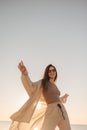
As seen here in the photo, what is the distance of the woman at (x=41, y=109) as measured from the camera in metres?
4.18

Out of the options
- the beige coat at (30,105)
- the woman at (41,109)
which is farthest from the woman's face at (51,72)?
the beige coat at (30,105)

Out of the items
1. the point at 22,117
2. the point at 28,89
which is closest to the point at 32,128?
the point at 22,117

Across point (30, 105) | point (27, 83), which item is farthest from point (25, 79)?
point (30, 105)

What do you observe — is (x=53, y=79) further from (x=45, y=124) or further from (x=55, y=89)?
(x=45, y=124)

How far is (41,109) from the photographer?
4.34m

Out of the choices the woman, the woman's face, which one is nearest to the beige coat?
the woman

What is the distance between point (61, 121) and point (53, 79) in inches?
19.8

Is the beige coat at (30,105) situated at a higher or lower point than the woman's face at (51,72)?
lower

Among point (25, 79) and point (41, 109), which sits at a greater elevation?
point (25, 79)

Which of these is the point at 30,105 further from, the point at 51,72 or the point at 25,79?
the point at 51,72

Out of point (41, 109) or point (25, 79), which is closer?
point (25, 79)

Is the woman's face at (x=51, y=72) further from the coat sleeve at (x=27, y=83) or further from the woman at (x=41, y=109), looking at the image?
the coat sleeve at (x=27, y=83)

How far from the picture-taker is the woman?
418 centimetres

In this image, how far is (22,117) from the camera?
427 centimetres
